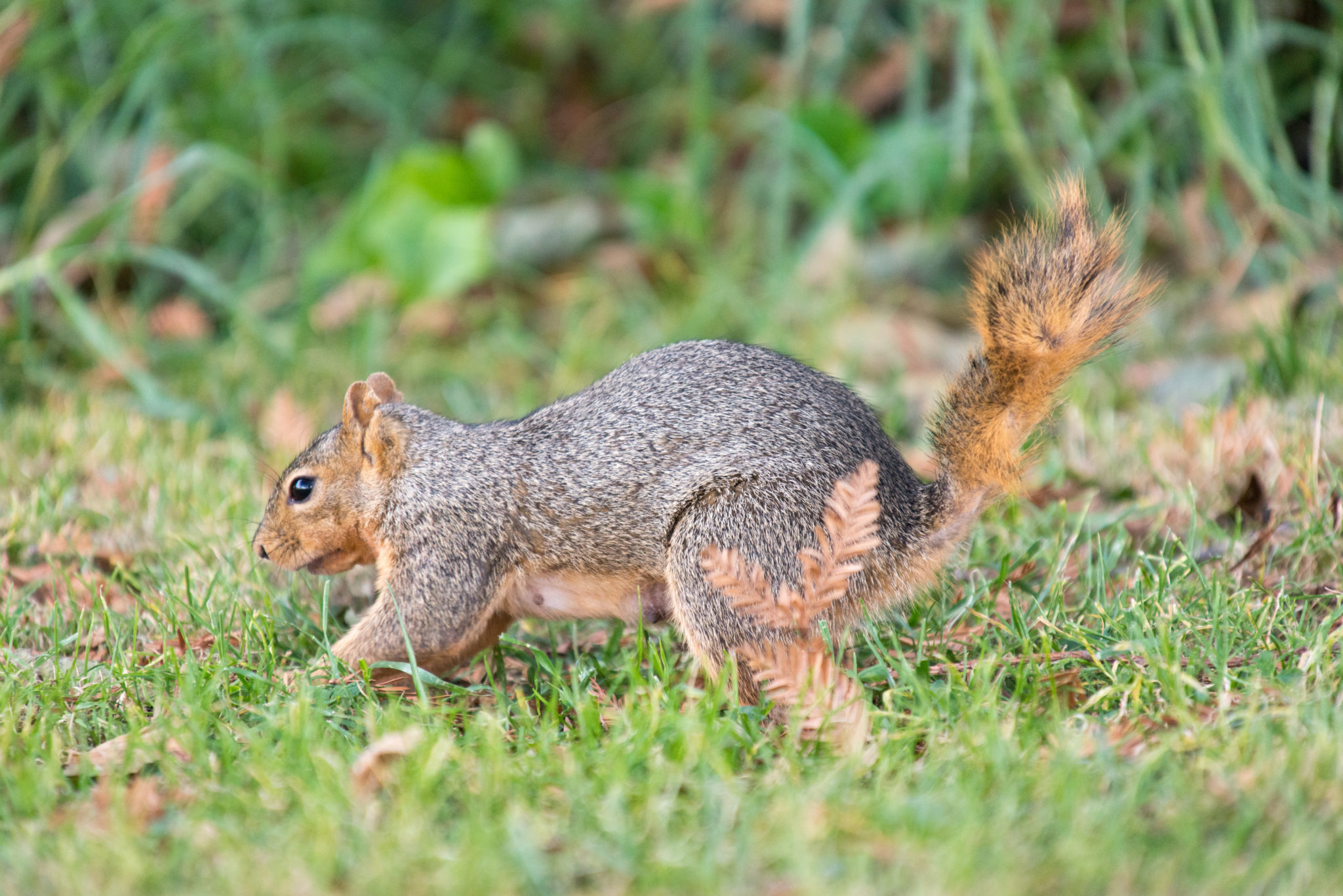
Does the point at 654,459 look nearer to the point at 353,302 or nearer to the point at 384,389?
the point at 384,389

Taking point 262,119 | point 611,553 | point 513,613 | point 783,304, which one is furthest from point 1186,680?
point 262,119

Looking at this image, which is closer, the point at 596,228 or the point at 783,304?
the point at 783,304

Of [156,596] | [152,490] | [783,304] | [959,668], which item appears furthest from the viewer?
[783,304]

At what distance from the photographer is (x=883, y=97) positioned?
5.83 m

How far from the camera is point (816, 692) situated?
2191 millimetres

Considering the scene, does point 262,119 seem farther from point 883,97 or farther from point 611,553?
point 611,553

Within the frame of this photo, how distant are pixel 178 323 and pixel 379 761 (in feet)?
10.8

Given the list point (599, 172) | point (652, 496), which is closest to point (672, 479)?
point (652, 496)

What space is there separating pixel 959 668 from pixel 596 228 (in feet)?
12.5

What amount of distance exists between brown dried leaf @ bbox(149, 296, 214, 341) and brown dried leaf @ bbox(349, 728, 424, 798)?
10.7 ft

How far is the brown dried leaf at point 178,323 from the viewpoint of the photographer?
488cm

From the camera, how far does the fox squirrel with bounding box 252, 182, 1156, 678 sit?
248 cm

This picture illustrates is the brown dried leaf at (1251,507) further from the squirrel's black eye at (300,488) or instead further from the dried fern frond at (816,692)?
the squirrel's black eye at (300,488)

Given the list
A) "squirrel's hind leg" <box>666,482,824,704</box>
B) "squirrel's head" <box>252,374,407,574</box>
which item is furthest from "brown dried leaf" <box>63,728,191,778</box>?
"squirrel's hind leg" <box>666,482,824,704</box>
